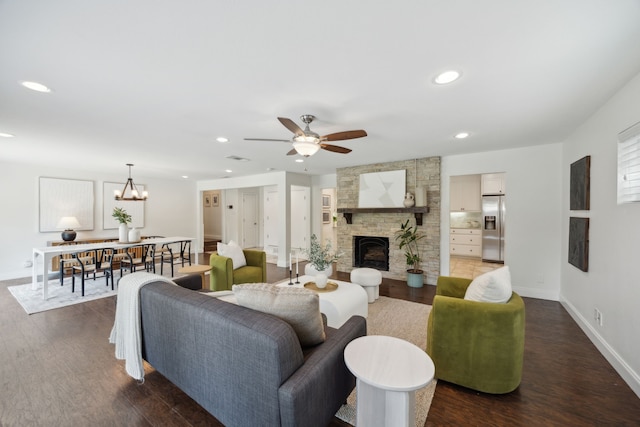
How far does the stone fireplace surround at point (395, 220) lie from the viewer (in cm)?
479

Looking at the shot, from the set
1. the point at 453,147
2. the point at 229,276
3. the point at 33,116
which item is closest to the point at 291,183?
the point at 229,276

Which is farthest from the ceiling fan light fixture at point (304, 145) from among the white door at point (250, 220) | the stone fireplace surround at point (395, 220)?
the white door at point (250, 220)

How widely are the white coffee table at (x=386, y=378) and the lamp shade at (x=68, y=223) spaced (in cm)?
677

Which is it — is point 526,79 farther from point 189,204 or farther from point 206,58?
point 189,204

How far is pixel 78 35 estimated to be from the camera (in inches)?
55.7

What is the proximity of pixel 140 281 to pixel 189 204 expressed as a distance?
22.7 feet

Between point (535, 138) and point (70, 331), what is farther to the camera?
point (535, 138)

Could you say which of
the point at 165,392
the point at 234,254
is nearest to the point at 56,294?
the point at 234,254

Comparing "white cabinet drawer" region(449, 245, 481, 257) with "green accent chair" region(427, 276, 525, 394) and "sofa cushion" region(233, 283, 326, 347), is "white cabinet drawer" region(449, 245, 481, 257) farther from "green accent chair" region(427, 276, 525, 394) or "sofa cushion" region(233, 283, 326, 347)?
"sofa cushion" region(233, 283, 326, 347)

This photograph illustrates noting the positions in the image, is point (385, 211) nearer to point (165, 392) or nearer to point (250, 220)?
point (165, 392)

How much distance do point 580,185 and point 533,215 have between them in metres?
1.17

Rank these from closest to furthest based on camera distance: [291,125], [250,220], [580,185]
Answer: [291,125] → [580,185] → [250,220]

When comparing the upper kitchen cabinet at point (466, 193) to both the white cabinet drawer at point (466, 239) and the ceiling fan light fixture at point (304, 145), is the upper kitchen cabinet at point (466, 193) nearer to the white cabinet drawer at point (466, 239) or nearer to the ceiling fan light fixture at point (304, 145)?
the white cabinet drawer at point (466, 239)

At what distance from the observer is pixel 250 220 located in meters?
9.41
